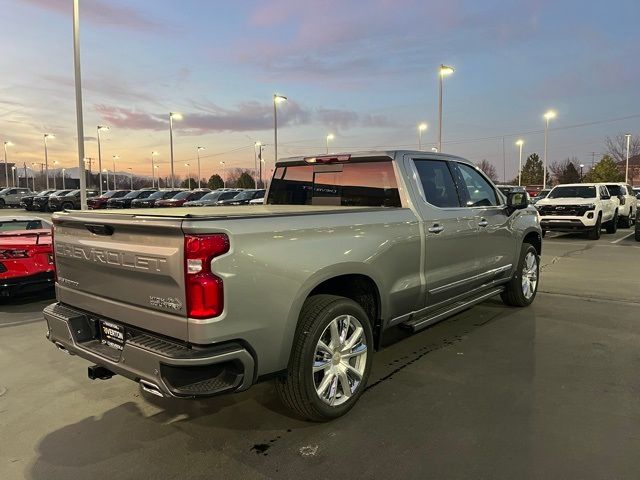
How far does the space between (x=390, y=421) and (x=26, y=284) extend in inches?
224

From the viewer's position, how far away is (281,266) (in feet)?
10.2

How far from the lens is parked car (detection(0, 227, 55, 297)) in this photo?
22.6 ft

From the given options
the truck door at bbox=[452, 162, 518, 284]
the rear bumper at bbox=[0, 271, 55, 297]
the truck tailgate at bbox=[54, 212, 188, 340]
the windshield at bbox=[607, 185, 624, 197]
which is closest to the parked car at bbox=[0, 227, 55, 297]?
the rear bumper at bbox=[0, 271, 55, 297]

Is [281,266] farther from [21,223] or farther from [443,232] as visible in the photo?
[21,223]

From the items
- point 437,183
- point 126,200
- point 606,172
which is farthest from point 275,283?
point 606,172

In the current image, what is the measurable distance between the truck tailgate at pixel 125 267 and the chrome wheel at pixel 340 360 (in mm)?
1093

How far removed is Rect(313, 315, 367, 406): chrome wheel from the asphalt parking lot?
21 centimetres

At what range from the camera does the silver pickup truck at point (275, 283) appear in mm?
2816

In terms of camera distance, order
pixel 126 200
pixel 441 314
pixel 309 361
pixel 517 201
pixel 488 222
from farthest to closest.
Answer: pixel 126 200
pixel 517 201
pixel 488 222
pixel 441 314
pixel 309 361

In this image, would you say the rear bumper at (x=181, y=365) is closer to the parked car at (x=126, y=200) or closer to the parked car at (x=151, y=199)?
the parked car at (x=151, y=199)

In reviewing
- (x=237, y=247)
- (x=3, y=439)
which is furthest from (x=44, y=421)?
(x=237, y=247)

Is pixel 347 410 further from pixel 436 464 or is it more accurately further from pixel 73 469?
pixel 73 469

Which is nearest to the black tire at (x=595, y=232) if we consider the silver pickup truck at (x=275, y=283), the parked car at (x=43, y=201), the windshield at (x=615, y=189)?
the windshield at (x=615, y=189)

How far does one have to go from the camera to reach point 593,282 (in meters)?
8.71
